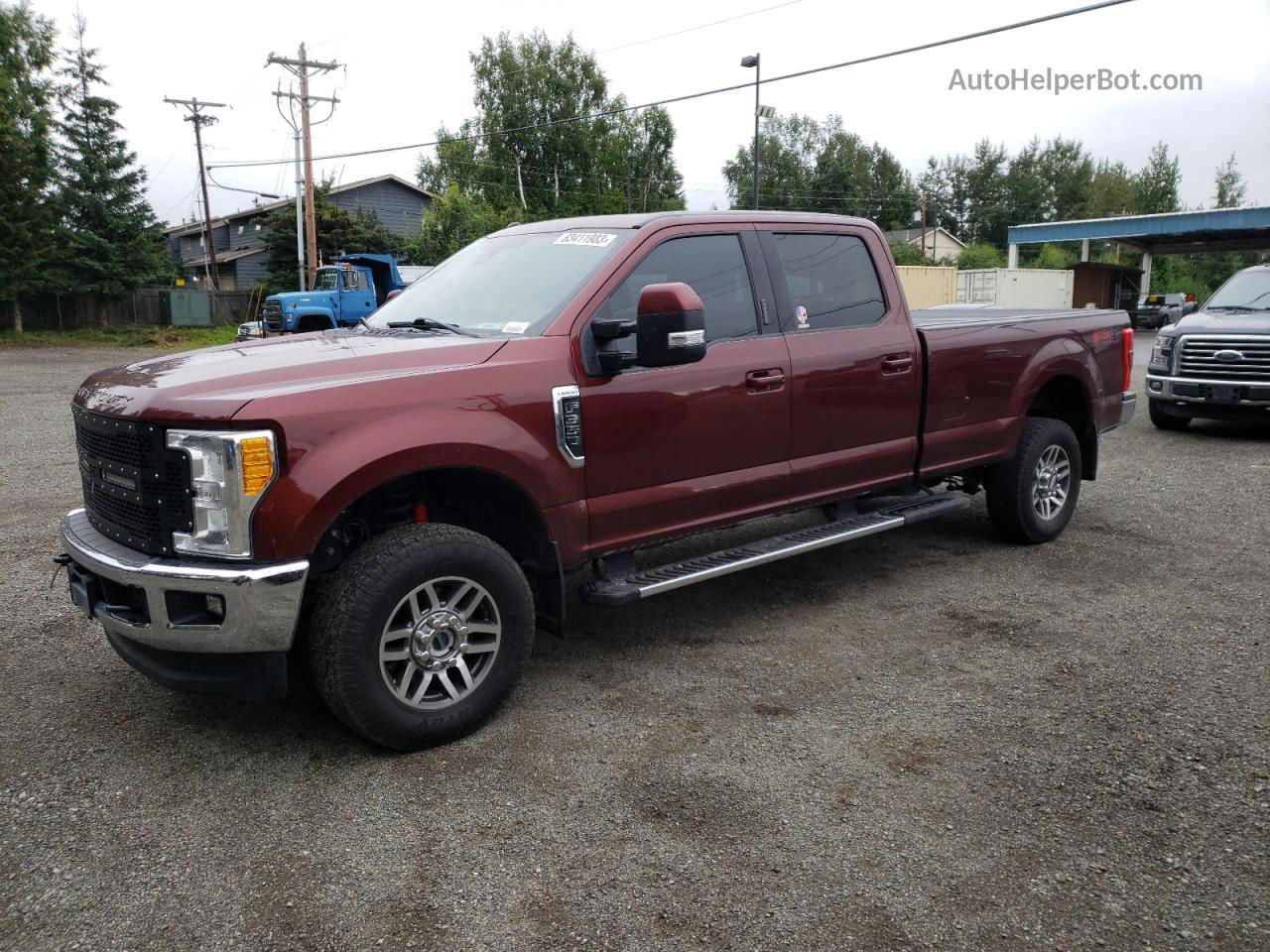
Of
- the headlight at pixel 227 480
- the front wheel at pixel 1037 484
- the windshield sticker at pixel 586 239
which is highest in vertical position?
the windshield sticker at pixel 586 239

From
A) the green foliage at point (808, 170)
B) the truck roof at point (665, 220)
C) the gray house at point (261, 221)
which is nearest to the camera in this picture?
the truck roof at point (665, 220)

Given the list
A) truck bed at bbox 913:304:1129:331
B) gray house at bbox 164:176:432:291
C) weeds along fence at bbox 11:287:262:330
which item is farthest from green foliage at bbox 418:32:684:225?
truck bed at bbox 913:304:1129:331

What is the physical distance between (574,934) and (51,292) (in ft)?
128

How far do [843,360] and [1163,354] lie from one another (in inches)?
306

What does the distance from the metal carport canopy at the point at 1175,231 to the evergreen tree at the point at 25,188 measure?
36511 mm

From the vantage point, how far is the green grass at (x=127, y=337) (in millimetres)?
32688

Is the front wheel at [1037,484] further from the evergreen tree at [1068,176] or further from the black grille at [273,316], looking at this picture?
the evergreen tree at [1068,176]

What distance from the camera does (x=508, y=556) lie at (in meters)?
3.70

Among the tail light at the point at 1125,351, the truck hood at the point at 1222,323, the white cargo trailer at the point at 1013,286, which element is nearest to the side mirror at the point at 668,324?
the tail light at the point at 1125,351

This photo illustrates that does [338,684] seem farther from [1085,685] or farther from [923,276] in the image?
[923,276]

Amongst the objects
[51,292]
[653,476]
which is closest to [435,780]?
[653,476]

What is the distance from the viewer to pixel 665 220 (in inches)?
176

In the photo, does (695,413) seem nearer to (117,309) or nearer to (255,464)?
(255,464)

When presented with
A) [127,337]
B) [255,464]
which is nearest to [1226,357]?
[255,464]
